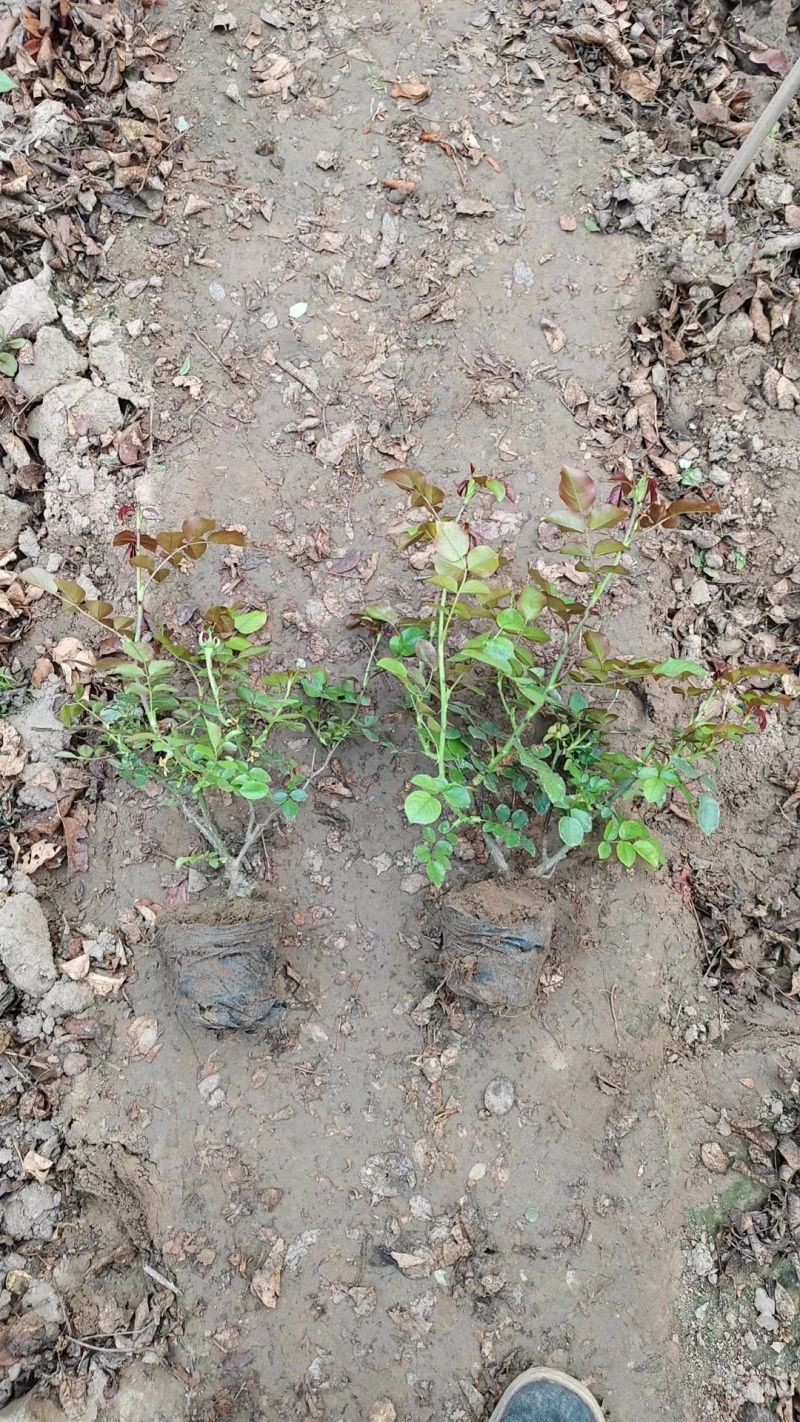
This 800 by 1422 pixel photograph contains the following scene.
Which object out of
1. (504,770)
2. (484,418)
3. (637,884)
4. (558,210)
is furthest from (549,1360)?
(558,210)

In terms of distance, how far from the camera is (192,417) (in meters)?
2.56

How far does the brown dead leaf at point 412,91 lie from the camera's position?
2.79 meters

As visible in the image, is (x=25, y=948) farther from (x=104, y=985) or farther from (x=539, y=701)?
(x=539, y=701)

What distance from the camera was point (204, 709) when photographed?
6.18 feet

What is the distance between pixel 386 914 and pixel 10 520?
5.41ft

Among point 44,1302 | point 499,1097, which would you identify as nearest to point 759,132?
point 499,1097

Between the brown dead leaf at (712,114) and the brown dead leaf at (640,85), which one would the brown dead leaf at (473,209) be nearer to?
the brown dead leaf at (640,85)

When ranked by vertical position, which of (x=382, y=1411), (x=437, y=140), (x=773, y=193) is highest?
(x=773, y=193)

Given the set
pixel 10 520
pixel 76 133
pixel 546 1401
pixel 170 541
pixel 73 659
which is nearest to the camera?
pixel 170 541

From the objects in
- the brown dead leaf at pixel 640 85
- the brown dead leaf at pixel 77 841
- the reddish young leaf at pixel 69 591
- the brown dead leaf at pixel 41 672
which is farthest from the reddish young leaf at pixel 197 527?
the brown dead leaf at pixel 640 85

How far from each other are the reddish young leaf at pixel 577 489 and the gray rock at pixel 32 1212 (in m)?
2.13

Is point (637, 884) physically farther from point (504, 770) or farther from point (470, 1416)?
point (470, 1416)

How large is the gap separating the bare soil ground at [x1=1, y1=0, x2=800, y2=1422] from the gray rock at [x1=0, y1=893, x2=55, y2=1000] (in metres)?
0.09

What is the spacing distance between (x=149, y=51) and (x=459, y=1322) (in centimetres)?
404
